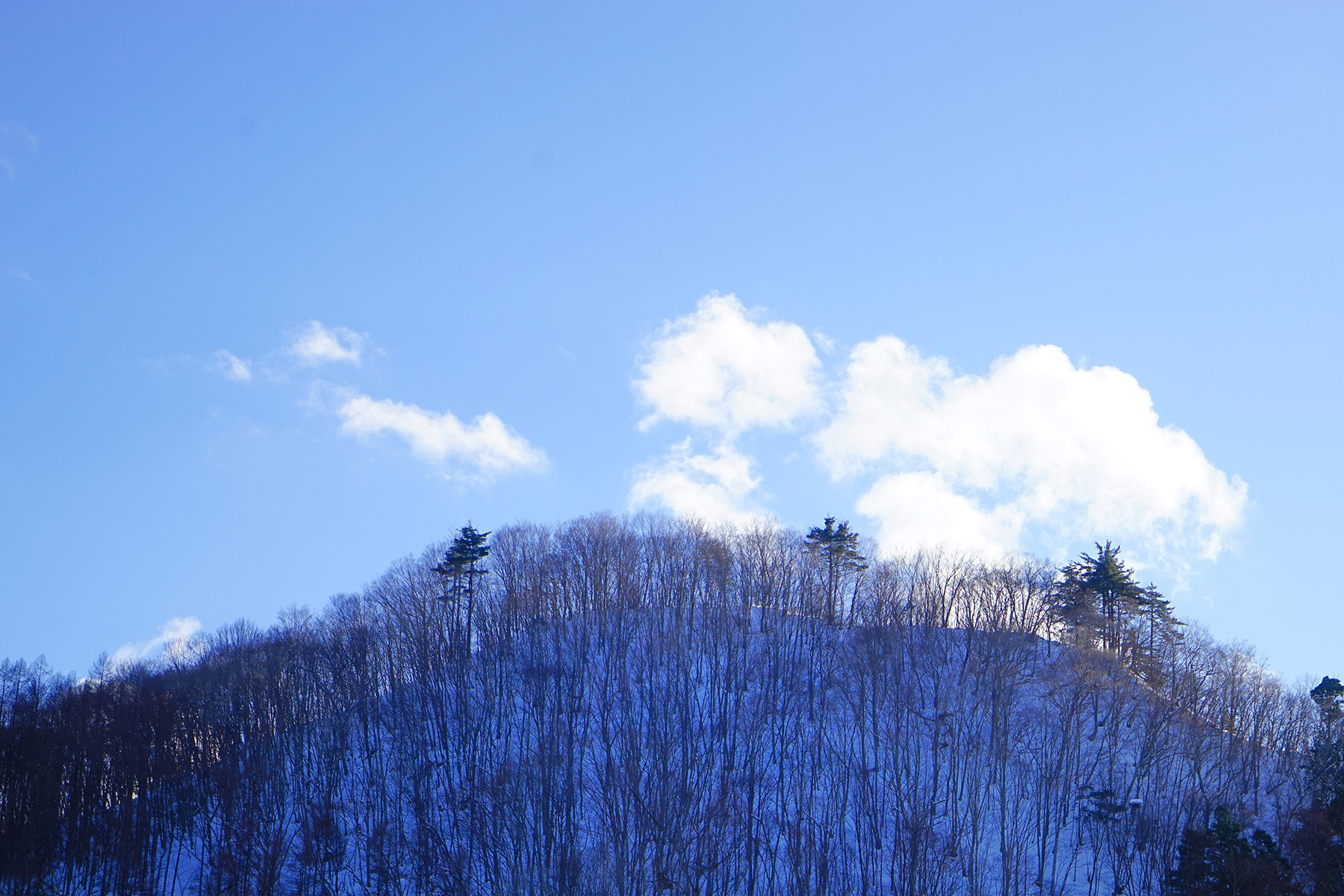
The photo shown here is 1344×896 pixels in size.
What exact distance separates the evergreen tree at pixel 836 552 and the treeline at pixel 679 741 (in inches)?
9.8

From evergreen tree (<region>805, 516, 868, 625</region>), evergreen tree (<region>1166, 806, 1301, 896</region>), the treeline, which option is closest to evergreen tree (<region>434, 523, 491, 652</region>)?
the treeline

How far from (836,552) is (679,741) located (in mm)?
29881

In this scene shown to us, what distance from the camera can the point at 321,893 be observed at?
156 ft

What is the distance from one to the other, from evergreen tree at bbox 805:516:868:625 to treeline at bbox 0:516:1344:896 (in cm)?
25

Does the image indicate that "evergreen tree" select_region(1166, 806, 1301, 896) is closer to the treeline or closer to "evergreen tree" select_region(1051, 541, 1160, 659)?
the treeline

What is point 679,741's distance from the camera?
55.0 metres

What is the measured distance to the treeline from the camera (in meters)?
45.4

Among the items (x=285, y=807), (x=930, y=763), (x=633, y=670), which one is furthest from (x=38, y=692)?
(x=930, y=763)

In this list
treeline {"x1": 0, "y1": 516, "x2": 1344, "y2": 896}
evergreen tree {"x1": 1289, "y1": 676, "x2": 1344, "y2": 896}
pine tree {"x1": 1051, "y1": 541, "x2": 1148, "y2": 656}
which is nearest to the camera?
evergreen tree {"x1": 1289, "y1": 676, "x2": 1344, "y2": 896}

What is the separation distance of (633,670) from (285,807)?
22328 mm

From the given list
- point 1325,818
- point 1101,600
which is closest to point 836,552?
point 1101,600

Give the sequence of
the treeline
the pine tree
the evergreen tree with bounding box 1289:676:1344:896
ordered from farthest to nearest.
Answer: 1. the pine tree
2. the treeline
3. the evergreen tree with bounding box 1289:676:1344:896

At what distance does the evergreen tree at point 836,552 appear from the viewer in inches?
3105

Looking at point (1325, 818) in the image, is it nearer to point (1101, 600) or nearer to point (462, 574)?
point (1101, 600)
